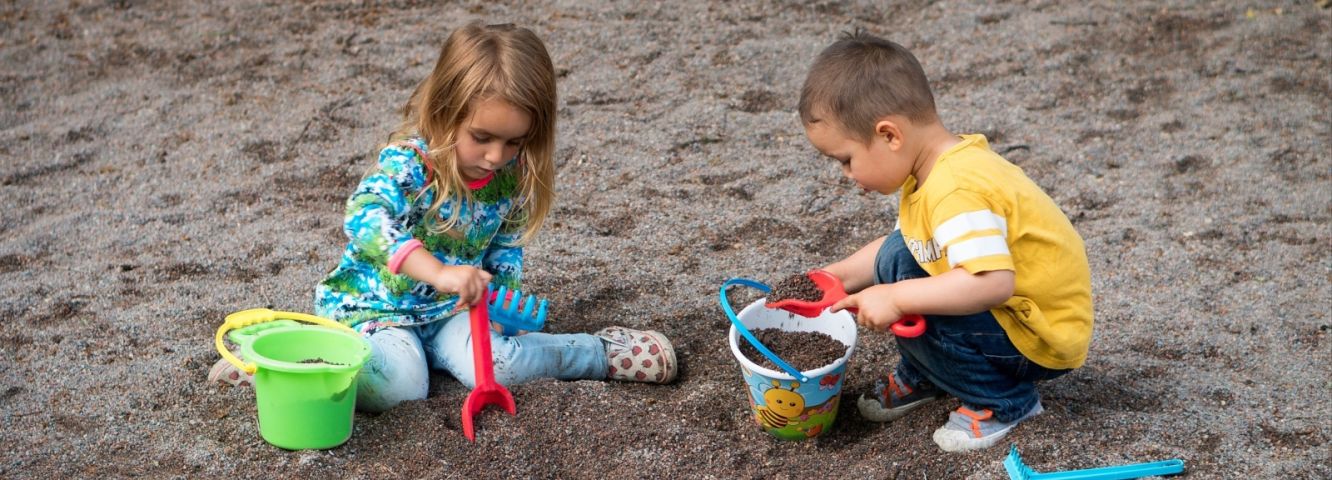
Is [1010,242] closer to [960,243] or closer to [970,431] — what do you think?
[960,243]

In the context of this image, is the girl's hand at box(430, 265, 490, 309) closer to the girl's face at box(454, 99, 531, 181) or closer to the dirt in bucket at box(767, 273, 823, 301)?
the girl's face at box(454, 99, 531, 181)

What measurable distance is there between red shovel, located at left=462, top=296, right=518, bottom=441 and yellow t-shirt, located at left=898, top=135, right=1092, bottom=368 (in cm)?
89

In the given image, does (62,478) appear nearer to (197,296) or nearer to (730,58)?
(197,296)

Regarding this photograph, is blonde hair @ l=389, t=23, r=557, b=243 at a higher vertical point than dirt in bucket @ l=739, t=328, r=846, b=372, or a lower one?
higher

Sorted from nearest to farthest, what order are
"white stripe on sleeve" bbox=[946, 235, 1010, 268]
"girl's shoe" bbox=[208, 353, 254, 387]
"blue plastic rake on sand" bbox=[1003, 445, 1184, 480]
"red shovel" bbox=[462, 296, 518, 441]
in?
1. "white stripe on sleeve" bbox=[946, 235, 1010, 268]
2. "blue plastic rake on sand" bbox=[1003, 445, 1184, 480]
3. "red shovel" bbox=[462, 296, 518, 441]
4. "girl's shoe" bbox=[208, 353, 254, 387]

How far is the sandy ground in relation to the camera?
250 cm

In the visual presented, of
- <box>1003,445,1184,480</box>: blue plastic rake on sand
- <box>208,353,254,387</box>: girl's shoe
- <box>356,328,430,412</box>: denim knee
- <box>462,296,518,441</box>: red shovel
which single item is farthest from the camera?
<box>208,353,254,387</box>: girl's shoe

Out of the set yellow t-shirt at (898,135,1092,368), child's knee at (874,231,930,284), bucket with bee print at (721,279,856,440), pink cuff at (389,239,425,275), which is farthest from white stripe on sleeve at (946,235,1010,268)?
pink cuff at (389,239,425,275)

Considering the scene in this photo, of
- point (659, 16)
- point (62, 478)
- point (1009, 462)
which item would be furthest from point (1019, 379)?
point (659, 16)

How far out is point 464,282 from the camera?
236cm

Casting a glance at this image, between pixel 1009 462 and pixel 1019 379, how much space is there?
208mm

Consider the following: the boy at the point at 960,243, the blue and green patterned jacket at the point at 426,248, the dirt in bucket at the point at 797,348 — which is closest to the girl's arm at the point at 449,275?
the blue and green patterned jacket at the point at 426,248

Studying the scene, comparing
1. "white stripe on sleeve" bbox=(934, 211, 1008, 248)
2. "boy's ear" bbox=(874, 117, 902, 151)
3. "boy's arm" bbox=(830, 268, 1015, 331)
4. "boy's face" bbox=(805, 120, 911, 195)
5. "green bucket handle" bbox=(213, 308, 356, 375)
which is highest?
"boy's ear" bbox=(874, 117, 902, 151)

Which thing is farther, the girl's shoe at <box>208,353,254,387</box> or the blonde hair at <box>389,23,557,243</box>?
the girl's shoe at <box>208,353,254,387</box>
